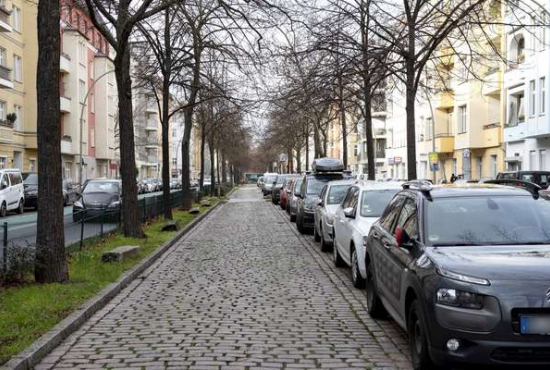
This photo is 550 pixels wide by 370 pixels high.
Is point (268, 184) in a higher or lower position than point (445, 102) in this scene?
lower

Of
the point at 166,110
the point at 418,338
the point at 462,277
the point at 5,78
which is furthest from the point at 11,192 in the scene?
the point at 462,277

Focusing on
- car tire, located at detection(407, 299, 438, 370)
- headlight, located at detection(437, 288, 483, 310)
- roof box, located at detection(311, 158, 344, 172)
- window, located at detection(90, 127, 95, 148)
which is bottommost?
car tire, located at detection(407, 299, 438, 370)

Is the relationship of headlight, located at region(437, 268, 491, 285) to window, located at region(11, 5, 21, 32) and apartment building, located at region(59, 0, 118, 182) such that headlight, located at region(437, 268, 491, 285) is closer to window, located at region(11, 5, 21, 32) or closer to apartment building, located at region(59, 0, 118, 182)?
apartment building, located at region(59, 0, 118, 182)

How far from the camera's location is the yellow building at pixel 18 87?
128ft

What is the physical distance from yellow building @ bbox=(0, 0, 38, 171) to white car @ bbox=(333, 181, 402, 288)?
31.6 meters

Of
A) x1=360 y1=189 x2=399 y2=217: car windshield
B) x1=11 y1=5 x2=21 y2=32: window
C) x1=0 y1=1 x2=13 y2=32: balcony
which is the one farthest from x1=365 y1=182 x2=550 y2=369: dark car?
x1=11 y1=5 x2=21 y2=32: window

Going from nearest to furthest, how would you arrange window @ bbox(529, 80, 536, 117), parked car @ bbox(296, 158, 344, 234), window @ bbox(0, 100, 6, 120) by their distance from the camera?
parked car @ bbox(296, 158, 344, 234)
window @ bbox(529, 80, 536, 117)
window @ bbox(0, 100, 6, 120)

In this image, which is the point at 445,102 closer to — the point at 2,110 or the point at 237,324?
the point at 2,110

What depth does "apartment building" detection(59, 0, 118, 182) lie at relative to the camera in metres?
49.7

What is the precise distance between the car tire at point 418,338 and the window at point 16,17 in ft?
139

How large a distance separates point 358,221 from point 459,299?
562 cm

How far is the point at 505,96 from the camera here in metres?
38.2

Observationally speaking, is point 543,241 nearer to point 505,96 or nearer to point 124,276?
point 124,276

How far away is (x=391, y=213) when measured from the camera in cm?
706
